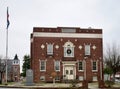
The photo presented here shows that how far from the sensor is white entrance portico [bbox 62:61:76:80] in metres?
67.7

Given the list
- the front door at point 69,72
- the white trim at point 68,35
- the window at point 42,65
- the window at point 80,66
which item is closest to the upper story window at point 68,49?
the white trim at point 68,35

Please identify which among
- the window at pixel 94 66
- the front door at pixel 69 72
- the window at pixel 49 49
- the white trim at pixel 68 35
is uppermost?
the white trim at pixel 68 35

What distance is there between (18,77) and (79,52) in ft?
288

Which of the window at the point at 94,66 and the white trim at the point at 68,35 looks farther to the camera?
the window at the point at 94,66

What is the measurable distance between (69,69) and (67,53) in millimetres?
3083

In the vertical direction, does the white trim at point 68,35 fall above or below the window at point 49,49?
above

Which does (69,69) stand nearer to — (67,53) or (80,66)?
(80,66)

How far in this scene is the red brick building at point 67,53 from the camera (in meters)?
66.9

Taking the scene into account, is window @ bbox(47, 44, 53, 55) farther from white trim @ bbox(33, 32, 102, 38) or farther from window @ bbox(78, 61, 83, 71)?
window @ bbox(78, 61, 83, 71)

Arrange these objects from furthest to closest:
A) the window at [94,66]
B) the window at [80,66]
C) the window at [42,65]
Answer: the window at [94,66]
the window at [80,66]
the window at [42,65]

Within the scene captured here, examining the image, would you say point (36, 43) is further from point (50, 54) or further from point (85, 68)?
point (85, 68)

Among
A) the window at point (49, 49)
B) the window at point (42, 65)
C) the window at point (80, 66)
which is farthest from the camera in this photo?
the window at point (80, 66)

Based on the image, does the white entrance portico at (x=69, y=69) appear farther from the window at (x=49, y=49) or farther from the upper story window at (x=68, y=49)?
the window at (x=49, y=49)

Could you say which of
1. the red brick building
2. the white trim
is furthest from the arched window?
the white trim
